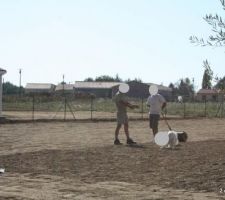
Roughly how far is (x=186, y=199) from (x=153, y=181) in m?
1.53

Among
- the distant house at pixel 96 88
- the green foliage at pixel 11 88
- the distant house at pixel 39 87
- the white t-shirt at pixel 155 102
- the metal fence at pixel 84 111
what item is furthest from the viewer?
the distant house at pixel 39 87

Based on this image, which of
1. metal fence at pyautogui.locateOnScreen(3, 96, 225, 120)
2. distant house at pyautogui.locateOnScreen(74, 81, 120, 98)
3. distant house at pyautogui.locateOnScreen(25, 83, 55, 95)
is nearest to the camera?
metal fence at pyautogui.locateOnScreen(3, 96, 225, 120)

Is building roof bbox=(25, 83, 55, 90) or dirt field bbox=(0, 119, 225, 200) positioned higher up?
building roof bbox=(25, 83, 55, 90)

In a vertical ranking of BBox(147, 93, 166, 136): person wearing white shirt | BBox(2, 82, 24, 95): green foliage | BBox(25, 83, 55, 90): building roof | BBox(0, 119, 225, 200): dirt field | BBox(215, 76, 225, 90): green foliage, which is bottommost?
BBox(0, 119, 225, 200): dirt field

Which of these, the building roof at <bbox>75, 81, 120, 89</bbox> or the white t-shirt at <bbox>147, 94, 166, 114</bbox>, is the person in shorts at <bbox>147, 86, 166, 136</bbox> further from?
the building roof at <bbox>75, 81, 120, 89</bbox>

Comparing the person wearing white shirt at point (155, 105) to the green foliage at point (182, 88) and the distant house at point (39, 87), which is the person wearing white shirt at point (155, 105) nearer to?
the green foliage at point (182, 88)

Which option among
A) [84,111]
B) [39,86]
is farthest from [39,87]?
[84,111]

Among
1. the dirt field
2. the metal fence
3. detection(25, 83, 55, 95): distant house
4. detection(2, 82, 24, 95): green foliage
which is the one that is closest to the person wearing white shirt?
the dirt field

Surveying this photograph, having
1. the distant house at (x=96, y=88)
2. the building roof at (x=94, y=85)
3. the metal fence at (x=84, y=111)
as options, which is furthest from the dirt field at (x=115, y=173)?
the building roof at (x=94, y=85)

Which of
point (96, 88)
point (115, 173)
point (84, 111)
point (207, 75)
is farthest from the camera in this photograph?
point (96, 88)

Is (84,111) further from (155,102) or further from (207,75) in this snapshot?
(207,75)

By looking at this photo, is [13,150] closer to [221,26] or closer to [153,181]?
[153,181]

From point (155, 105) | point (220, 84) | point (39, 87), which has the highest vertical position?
point (39, 87)

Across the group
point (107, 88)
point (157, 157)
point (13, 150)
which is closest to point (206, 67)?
point (157, 157)
